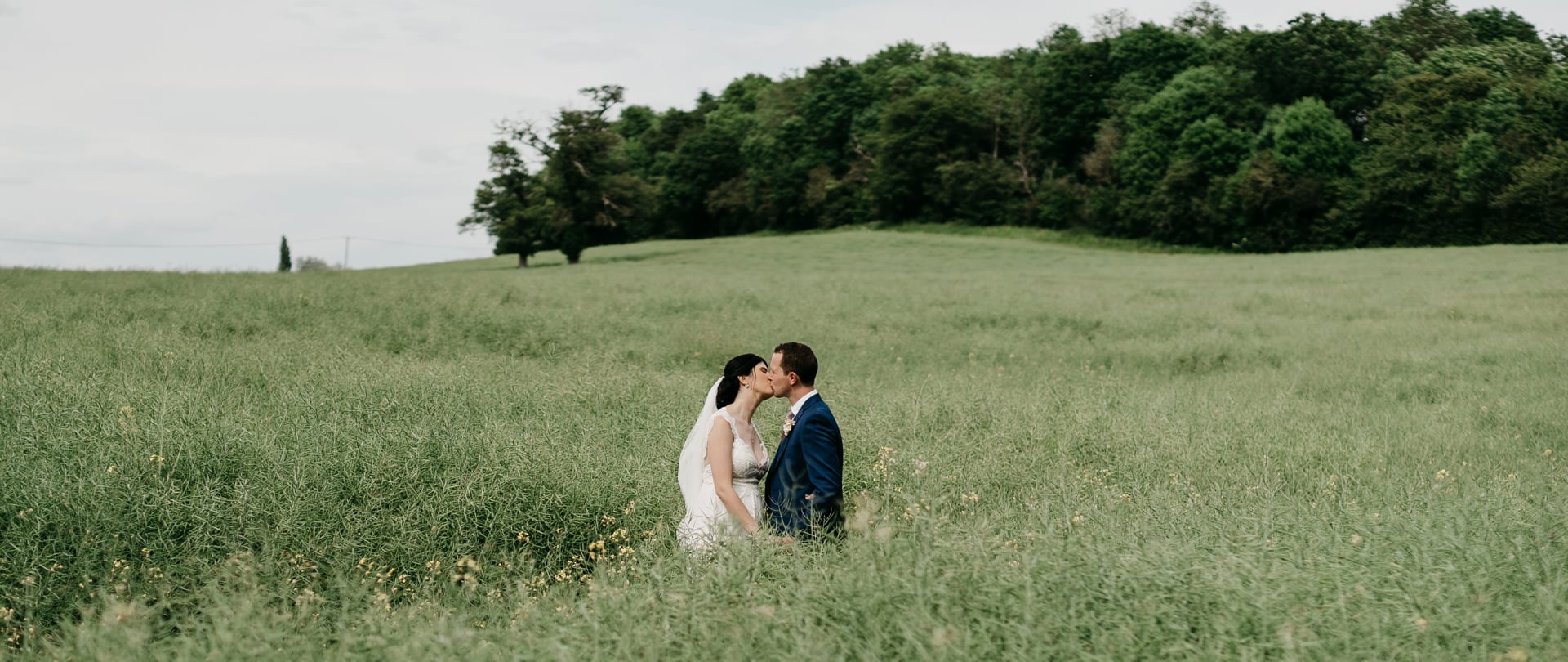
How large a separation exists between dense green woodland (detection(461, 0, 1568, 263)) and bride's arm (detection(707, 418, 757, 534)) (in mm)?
46585

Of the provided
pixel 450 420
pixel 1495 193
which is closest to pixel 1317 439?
pixel 450 420

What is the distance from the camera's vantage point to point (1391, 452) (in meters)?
8.65

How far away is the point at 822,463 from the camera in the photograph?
16.7ft

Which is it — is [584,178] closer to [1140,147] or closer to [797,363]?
[1140,147]

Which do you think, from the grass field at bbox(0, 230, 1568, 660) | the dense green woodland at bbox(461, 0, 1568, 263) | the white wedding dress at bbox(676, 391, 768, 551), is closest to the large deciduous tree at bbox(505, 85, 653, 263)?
the dense green woodland at bbox(461, 0, 1568, 263)

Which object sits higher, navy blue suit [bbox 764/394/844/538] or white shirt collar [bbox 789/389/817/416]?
white shirt collar [bbox 789/389/817/416]

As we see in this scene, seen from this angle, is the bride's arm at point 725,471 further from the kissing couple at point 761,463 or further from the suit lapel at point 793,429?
the suit lapel at point 793,429

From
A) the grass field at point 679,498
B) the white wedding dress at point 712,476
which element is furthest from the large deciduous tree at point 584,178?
the white wedding dress at point 712,476

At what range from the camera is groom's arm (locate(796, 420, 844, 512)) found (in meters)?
5.06

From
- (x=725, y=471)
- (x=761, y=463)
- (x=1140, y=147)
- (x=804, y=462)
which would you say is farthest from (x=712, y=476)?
(x=1140, y=147)

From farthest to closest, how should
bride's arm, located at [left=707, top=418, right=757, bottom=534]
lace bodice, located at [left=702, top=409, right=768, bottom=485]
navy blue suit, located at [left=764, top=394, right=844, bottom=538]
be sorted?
lace bodice, located at [left=702, top=409, right=768, bottom=485] → bride's arm, located at [left=707, top=418, right=757, bottom=534] → navy blue suit, located at [left=764, top=394, right=844, bottom=538]

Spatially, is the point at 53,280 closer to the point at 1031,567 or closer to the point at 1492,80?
the point at 1031,567

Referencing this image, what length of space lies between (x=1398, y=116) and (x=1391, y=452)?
201 feet

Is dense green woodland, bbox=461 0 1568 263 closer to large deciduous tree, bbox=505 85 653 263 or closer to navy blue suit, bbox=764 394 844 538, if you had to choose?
large deciduous tree, bbox=505 85 653 263
